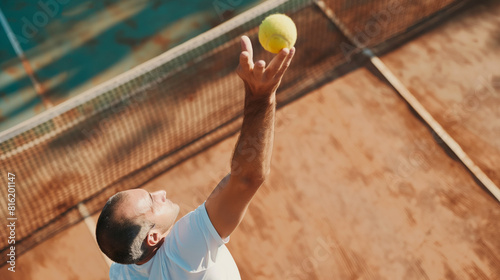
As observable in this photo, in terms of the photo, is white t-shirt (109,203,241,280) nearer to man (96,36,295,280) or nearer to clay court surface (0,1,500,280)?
man (96,36,295,280)

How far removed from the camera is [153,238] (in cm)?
274

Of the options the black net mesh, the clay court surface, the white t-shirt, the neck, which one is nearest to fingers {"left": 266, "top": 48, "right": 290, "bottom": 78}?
the white t-shirt

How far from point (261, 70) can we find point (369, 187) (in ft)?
9.82

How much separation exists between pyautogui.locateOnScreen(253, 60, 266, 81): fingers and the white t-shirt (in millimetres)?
858

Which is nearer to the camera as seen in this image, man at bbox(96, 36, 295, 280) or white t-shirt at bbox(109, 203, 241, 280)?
man at bbox(96, 36, 295, 280)

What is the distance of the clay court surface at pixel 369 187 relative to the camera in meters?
4.52

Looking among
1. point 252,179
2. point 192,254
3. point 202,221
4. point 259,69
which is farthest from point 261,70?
point 192,254

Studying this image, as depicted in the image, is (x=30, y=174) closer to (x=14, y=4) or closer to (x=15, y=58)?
(x=15, y=58)

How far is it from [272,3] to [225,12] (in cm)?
172

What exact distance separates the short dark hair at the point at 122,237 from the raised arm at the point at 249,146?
421mm

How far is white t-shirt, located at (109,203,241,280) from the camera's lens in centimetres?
265

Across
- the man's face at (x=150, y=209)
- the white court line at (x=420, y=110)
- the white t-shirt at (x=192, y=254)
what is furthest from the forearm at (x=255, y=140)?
the white court line at (x=420, y=110)

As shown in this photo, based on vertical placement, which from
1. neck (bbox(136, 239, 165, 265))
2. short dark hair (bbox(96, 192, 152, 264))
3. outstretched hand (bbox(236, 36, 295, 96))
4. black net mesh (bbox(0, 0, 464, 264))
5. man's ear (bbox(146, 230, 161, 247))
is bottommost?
black net mesh (bbox(0, 0, 464, 264))

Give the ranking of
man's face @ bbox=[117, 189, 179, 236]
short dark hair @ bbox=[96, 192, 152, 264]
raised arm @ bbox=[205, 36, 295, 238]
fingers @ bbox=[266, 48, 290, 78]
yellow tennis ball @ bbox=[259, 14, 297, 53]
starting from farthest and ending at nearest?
yellow tennis ball @ bbox=[259, 14, 297, 53]
man's face @ bbox=[117, 189, 179, 236]
short dark hair @ bbox=[96, 192, 152, 264]
raised arm @ bbox=[205, 36, 295, 238]
fingers @ bbox=[266, 48, 290, 78]
